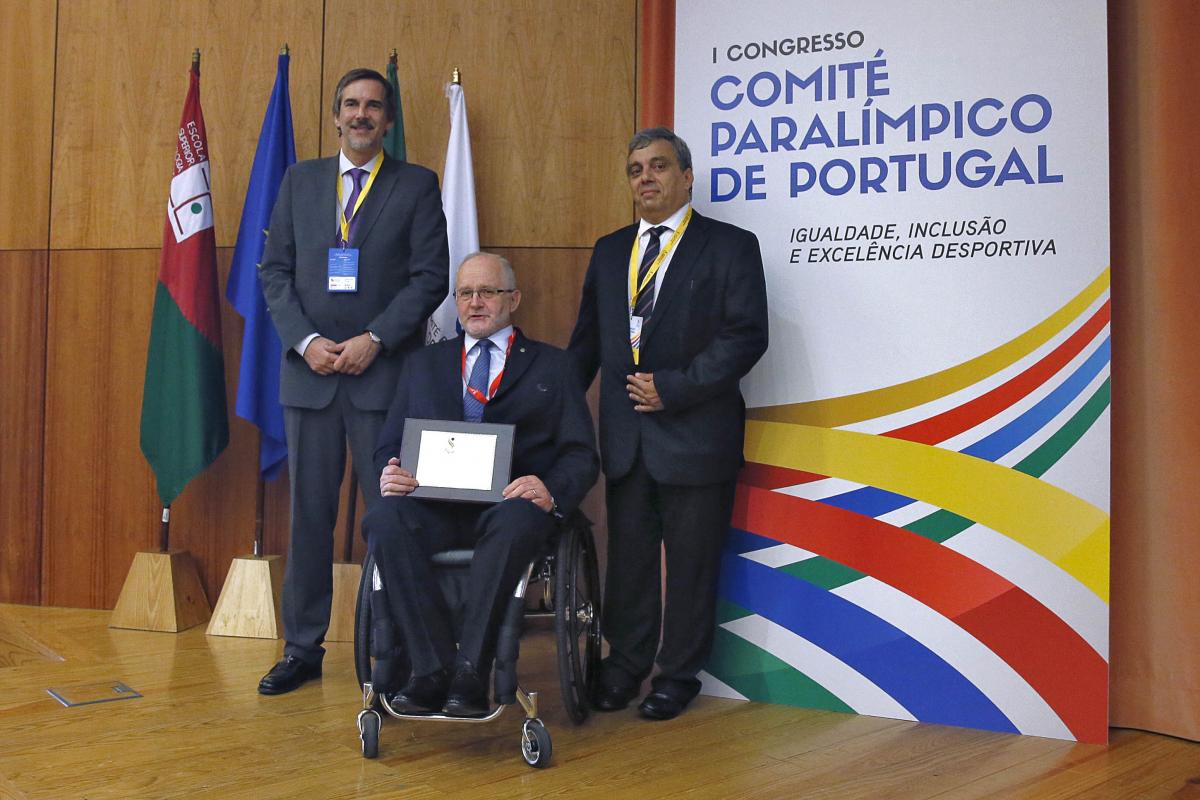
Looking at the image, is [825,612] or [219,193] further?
[219,193]

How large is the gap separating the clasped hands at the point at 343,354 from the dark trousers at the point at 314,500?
0.10m

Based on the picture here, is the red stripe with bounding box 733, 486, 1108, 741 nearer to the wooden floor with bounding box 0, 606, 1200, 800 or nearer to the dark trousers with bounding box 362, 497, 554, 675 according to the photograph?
the wooden floor with bounding box 0, 606, 1200, 800

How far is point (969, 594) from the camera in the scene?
9.32 ft

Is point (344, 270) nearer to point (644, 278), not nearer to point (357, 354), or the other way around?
point (357, 354)

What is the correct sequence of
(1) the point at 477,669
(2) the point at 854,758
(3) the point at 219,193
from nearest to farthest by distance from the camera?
(1) the point at 477,669 → (2) the point at 854,758 → (3) the point at 219,193

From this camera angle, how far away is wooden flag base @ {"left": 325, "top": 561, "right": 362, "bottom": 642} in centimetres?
376

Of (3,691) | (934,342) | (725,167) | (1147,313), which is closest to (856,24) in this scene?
(725,167)

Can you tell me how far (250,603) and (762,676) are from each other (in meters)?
1.90

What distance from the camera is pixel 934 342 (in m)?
2.90

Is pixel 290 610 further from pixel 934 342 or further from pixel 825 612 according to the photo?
pixel 934 342

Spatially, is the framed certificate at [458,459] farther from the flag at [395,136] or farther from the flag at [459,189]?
the flag at [395,136]

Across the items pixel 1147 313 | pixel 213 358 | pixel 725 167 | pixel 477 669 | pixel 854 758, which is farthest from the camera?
pixel 213 358

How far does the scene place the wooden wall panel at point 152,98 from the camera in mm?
4176

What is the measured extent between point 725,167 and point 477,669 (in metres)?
1.65
